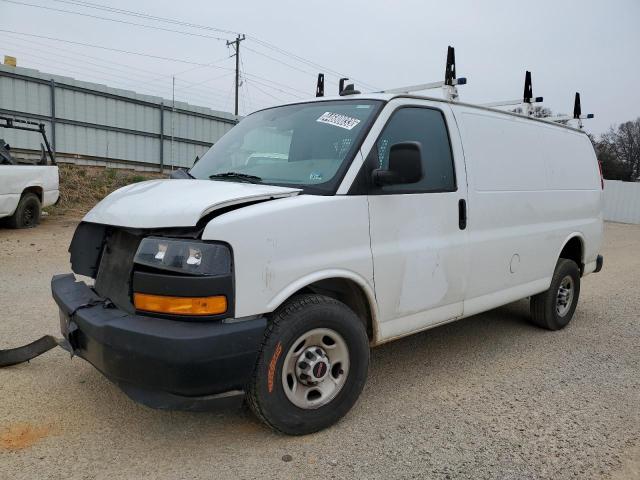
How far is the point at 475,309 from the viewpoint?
412cm

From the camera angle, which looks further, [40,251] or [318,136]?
[40,251]

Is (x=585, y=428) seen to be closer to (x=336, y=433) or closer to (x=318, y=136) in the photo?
(x=336, y=433)

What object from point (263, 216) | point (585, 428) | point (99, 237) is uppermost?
point (263, 216)

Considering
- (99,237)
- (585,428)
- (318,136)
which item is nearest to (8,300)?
(99,237)

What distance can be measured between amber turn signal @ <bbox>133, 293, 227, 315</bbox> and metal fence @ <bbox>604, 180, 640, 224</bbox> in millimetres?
30635

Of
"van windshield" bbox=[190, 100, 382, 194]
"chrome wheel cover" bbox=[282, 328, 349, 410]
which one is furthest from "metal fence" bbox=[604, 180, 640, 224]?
"chrome wheel cover" bbox=[282, 328, 349, 410]

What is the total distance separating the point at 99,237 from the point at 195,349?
3.84 ft

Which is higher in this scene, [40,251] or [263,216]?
[263,216]

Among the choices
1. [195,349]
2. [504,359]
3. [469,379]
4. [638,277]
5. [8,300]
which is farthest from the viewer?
[638,277]

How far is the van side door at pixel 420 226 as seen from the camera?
3.33 m

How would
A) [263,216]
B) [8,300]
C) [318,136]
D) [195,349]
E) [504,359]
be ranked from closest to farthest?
[195,349] < [263,216] < [318,136] < [504,359] < [8,300]

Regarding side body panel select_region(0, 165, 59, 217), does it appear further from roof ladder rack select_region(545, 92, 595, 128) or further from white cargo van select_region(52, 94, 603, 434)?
roof ladder rack select_region(545, 92, 595, 128)

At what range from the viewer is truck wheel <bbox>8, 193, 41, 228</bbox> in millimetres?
10961

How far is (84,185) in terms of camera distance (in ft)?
53.8
